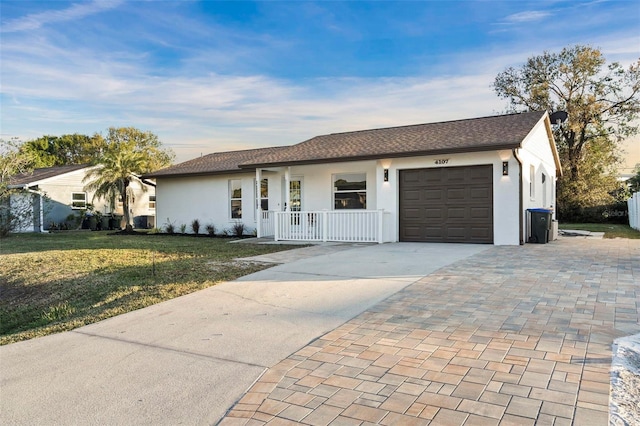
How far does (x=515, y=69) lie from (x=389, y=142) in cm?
2201

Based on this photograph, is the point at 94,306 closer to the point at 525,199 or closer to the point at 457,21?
the point at 525,199

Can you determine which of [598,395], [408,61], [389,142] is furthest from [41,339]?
[408,61]

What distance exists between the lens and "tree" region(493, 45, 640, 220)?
2819cm

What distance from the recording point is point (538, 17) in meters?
14.6

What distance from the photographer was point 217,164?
65.3ft

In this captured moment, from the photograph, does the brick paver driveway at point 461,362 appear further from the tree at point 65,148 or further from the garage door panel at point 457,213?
the tree at point 65,148

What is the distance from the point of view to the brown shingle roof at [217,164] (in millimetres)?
18578

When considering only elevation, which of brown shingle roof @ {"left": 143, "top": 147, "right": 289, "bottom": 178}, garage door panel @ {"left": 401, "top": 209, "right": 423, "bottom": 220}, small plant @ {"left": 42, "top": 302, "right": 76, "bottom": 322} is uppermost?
brown shingle roof @ {"left": 143, "top": 147, "right": 289, "bottom": 178}

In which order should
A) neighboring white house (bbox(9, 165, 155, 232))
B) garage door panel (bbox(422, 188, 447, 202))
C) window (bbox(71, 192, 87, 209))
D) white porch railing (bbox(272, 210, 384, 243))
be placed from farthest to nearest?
window (bbox(71, 192, 87, 209))
neighboring white house (bbox(9, 165, 155, 232))
white porch railing (bbox(272, 210, 384, 243))
garage door panel (bbox(422, 188, 447, 202))

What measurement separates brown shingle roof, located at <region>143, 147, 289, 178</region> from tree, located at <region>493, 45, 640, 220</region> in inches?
769

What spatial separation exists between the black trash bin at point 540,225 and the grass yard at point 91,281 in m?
7.43

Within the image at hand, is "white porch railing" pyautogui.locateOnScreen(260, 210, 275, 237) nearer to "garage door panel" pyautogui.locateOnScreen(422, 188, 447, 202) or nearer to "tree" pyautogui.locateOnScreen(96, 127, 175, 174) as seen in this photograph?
"garage door panel" pyautogui.locateOnScreen(422, 188, 447, 202)

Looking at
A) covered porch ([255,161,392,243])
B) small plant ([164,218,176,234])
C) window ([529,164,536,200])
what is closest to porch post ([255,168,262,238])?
covered porch ([255,161,392,243])

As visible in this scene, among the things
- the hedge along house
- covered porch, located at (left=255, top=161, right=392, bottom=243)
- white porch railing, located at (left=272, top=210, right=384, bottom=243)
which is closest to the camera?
the hedge along house
